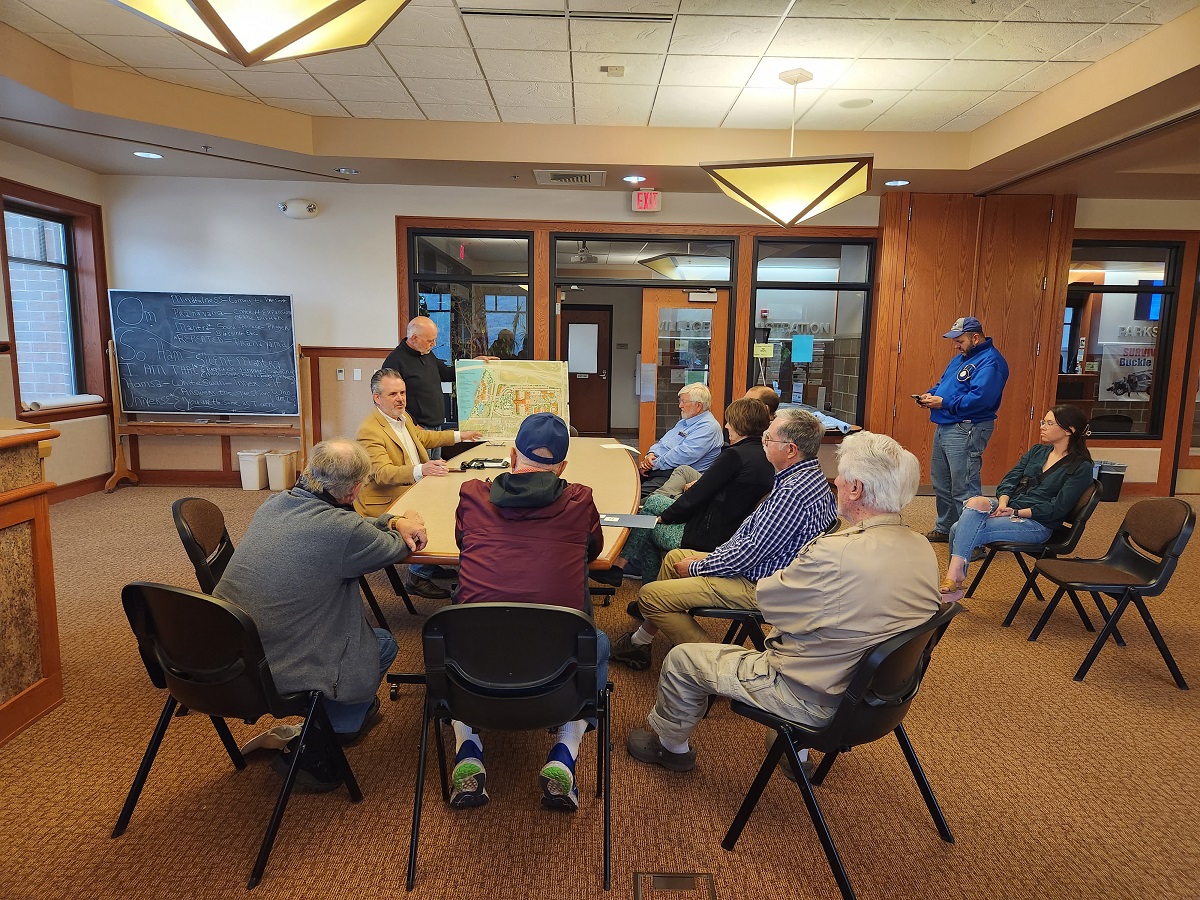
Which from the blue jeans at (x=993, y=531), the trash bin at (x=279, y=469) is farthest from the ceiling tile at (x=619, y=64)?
the trash bin at (x=279, y=469)

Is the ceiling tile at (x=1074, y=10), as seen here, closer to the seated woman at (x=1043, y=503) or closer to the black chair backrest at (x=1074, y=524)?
the seated woman at (x=1043, y=503)

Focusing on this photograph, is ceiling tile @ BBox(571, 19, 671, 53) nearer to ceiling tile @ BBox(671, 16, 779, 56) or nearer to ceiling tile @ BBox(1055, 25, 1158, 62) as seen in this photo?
ceiling tile @ BBox(671, 16, 779, 56)

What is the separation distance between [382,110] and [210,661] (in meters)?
4.88

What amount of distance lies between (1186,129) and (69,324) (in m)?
9.00

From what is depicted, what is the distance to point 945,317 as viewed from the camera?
6.60 metres

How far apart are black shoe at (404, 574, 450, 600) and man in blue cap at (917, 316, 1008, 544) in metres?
3.58

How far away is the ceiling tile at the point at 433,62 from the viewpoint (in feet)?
13.9

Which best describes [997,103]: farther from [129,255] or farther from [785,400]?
[129,255]

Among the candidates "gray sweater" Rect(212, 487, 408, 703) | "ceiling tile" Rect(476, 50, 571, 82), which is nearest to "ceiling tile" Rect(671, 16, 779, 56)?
"ceiling tile" Rect(476, 50, 571, 82)

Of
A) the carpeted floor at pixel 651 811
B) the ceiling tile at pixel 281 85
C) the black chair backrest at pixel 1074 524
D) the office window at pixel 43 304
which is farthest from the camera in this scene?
the office window at pixel 43 304

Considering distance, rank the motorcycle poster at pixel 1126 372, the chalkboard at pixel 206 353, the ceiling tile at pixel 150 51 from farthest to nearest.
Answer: the motorcycle poster at pixel 1126 372 < the chalkboard at pixel 206 353 < the ceiling tile at pixel 150 51

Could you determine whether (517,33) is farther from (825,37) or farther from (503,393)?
(503,393)

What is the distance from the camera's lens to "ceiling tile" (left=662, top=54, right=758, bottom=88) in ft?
14.0

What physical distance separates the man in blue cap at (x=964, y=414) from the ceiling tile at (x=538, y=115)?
3.41 m
